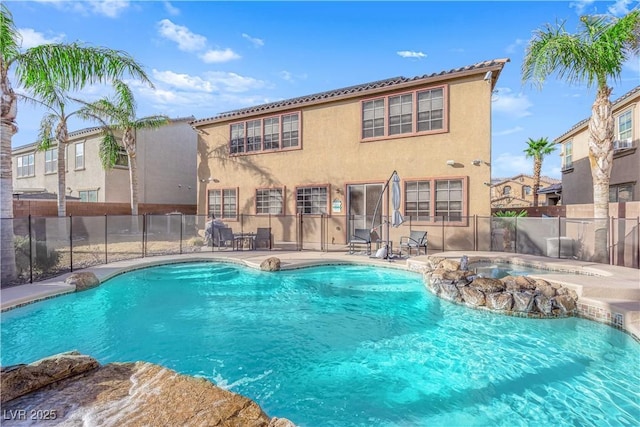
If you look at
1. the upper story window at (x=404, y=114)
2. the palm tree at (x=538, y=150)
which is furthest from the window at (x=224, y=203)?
the palm tree at (x=538, y=150)

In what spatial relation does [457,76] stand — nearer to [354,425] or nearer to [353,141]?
[353,141]

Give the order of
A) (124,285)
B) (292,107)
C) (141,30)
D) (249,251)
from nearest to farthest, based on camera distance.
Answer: (124,285) < (141,30) < (249,251) < (292,107)

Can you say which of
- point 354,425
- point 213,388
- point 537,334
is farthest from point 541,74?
point 213,388

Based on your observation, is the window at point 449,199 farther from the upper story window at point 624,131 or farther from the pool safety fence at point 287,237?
the upper story window at point 624,131

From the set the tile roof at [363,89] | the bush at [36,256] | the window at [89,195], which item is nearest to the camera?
the bush at [36,256]

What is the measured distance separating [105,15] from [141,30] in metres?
1.06

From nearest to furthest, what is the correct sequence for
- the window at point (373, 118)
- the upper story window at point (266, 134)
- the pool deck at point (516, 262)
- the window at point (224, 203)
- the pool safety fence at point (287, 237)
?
1. the pool deck at point (516, 262)
2. the pool safety fence at point (287, 237)
3. the window at point (373, 118)
4. the upper story window at point (266, 134)
5. the window at point (224, 203)

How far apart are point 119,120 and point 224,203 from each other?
6.90m

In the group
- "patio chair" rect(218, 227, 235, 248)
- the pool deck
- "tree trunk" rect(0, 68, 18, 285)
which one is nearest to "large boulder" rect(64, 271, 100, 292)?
the pool deck

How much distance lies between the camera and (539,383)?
4.43 m

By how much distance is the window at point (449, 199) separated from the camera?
40.7 feet

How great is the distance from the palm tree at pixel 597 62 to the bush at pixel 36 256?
15.5m

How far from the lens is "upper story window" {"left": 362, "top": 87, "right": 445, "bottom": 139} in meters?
12.7

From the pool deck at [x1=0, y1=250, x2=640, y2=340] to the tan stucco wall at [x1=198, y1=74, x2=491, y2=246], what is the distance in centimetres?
267
